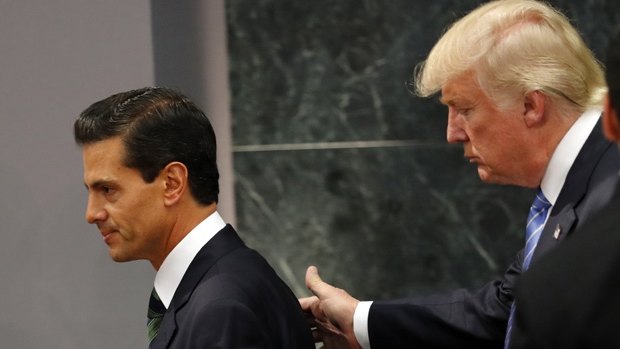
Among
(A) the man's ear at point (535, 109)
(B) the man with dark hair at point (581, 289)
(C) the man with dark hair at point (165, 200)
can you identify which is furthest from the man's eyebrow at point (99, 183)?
(B) the man with dark hair at point (581, 289)

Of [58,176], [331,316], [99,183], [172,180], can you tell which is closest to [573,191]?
[331,316]

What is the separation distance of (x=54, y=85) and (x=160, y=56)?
0.23 metres

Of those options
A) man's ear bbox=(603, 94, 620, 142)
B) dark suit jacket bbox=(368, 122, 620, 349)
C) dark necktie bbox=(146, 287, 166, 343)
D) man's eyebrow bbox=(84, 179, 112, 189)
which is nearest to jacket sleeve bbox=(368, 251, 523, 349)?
dark suit jacket bbox=(368, 122, 620, 349)

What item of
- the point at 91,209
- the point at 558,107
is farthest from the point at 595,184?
the point at 91,209

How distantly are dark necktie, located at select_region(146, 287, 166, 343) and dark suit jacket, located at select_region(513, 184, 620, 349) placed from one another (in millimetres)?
855

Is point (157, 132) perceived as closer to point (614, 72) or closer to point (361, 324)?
point (361, 324)

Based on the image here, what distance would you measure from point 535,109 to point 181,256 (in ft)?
2.07

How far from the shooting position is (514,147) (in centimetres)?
194

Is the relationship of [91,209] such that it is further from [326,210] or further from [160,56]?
[326,210]

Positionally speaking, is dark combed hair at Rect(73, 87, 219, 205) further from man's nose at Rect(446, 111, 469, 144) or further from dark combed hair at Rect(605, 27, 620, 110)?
dark combed hair at Rect(605, 27, 620, 110)

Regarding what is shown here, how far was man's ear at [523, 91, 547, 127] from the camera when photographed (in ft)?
6.31

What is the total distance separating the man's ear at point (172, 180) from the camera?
71.5 inches

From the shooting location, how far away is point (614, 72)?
43.4 inches

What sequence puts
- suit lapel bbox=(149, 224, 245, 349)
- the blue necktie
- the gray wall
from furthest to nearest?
the gray wall → the blue necktie → suit lapel bbox=(149, 224, 245, 349)
